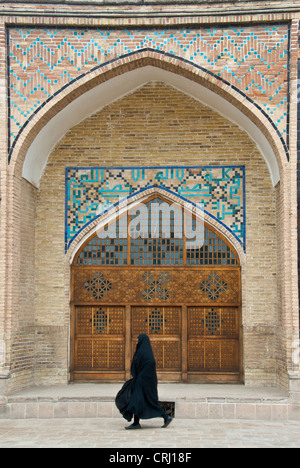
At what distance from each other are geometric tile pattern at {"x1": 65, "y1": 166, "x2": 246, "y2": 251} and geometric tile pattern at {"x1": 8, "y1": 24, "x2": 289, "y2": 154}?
141cm

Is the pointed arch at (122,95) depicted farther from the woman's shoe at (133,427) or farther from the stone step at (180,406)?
the woman's shoe at (133,427)

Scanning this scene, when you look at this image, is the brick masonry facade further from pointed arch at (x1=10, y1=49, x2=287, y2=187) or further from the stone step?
the stone step

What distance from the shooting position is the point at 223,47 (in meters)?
7.81

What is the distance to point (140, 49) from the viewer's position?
7824 mm

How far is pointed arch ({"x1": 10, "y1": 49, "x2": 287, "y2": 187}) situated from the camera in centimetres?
781

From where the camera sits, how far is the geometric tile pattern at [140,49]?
7773mm

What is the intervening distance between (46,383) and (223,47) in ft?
16.2

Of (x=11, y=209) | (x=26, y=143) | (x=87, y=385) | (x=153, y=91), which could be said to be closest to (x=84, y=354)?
(x=87, y=385)

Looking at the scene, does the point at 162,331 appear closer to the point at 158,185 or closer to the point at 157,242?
the point at 157,242

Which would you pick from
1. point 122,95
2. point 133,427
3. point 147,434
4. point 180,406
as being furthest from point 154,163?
point 147,434

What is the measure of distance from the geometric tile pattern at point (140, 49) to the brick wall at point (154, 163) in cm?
119

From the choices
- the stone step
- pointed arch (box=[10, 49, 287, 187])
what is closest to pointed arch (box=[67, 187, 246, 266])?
pointed arch (box=[10, 49, 287, 187])

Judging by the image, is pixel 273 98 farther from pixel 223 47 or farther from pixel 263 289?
pixel 263 289

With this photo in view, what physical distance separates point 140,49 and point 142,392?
4075mm
